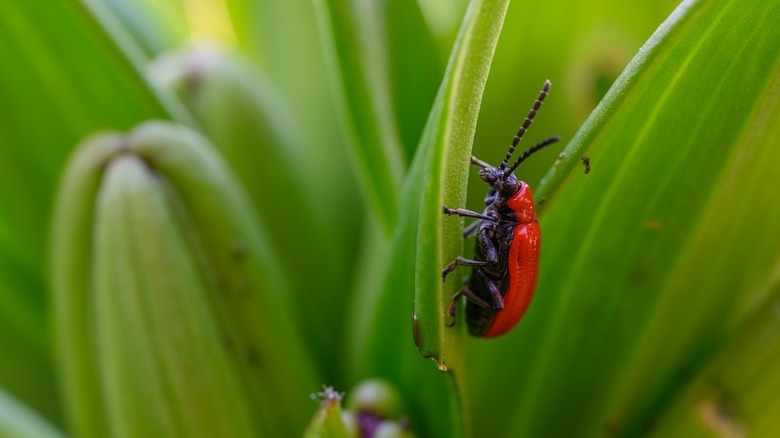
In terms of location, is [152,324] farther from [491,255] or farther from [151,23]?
[151,23]

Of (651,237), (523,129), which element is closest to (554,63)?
(523,129)

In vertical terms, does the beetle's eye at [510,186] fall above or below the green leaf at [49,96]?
below

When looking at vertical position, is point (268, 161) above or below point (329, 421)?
above

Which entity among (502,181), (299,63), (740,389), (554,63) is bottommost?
(740,389)

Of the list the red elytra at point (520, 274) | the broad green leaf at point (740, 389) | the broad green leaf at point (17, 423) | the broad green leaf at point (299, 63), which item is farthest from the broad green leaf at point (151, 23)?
the broad green leaf at point (740, 389)

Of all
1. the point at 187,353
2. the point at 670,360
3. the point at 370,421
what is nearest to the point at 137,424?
the point at 187,353

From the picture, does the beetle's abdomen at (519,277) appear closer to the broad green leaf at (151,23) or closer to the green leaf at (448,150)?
the green leaf at (448,150)

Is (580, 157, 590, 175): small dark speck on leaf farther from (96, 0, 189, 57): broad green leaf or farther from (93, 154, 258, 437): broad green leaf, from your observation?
(96, 0, 189, 57): broad green leaf

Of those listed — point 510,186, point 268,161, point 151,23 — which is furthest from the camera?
point 151,23
